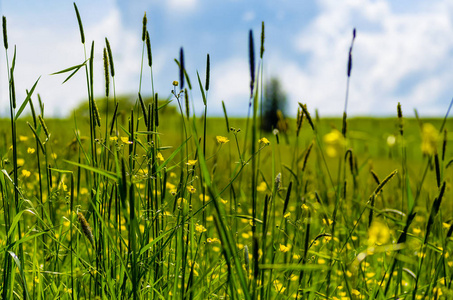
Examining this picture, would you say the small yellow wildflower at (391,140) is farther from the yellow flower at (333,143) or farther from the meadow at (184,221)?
the yellow flower at (333,143)

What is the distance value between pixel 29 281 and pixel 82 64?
54.2 inches

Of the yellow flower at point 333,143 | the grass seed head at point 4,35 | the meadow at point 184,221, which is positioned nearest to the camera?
the yellow flower at point 333,143

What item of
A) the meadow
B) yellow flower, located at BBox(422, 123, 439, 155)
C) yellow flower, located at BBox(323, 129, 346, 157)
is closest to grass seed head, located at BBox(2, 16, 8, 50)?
the meadow

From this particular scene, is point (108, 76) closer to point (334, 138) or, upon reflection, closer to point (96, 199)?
point (96, 199)

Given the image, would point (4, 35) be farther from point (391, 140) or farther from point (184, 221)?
point (391, 140)

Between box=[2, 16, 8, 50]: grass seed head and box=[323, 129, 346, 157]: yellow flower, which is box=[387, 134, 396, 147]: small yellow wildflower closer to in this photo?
box=[323, 129, 346, 157]: yellow flower

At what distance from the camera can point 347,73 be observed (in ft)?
5.17

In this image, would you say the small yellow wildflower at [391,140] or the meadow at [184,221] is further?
the meadow at [184,221]

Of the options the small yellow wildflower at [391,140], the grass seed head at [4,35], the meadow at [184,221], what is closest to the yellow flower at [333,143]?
the meadow at [184,221]

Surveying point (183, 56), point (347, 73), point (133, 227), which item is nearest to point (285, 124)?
point (347, 73)

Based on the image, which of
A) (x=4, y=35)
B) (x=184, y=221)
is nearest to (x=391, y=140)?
(x=184, y=221)

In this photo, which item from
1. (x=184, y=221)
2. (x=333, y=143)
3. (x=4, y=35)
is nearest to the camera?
(x=333, y=143)

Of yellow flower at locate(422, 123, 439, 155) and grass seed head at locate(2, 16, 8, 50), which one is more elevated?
grass seed head at locate(2, 16, 8, 50)

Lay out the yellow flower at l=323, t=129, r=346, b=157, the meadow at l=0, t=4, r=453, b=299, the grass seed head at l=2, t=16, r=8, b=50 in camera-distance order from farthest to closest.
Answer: the grass seed head at l=2, t=16, r=8, b=50 → the meadow at l=0, t=4, r=453, b=299 → the yellow flower at l=323, t=129, r=346, b=157
